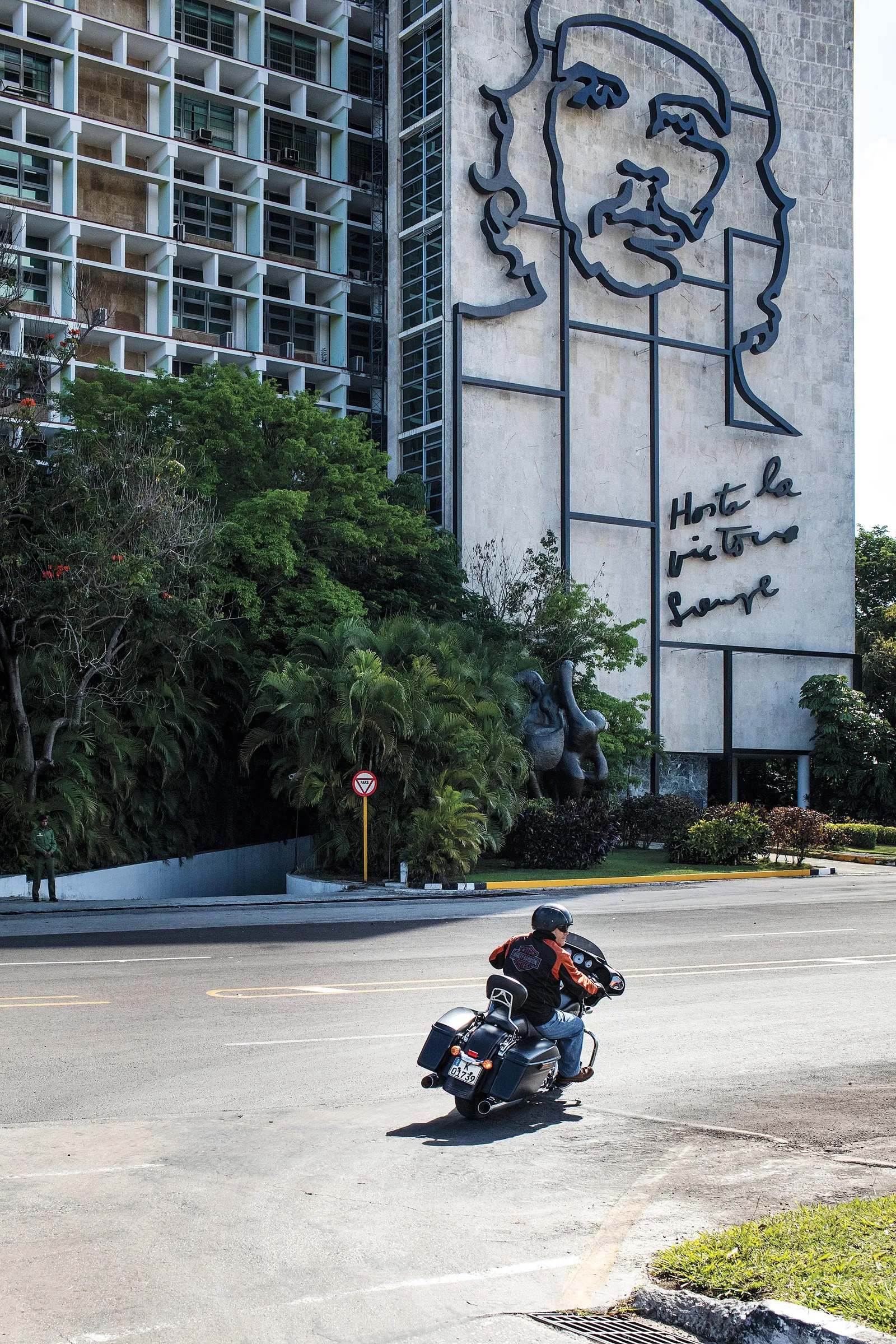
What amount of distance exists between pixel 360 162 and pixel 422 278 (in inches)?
461

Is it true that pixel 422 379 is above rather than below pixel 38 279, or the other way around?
below

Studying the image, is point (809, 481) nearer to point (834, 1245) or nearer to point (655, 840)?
point (655, 840)

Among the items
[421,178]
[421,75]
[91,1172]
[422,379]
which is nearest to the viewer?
[91,1172]

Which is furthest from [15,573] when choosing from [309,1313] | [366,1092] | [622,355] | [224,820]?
[622,355]

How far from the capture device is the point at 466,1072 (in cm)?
852

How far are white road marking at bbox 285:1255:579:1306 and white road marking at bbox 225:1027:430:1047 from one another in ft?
17.7

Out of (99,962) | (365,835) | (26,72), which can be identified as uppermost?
(26,72)

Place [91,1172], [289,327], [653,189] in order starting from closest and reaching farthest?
[91,1172] < [653,189] < [289,327]

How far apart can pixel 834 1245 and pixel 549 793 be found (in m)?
32.2

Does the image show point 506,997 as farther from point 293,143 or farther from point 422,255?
point 293,143

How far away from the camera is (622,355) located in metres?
50.5

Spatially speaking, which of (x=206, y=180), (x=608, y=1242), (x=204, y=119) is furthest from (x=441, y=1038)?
(x=204, y=119)

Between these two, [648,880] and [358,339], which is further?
[358,339]

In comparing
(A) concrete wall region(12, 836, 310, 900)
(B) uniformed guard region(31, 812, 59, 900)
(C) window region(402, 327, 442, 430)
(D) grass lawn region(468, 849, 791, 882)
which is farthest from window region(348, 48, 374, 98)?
(B) uniformed guard region(31, 812, 59, 900)
